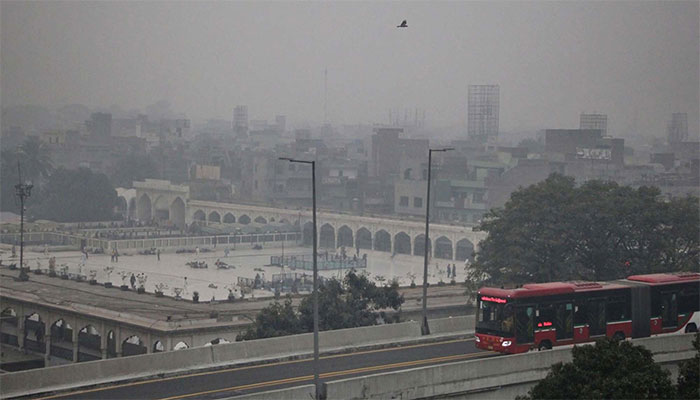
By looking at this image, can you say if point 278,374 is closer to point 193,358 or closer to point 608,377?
point 193,358

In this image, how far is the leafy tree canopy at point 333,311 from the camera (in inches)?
1155

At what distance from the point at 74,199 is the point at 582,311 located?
8348cm

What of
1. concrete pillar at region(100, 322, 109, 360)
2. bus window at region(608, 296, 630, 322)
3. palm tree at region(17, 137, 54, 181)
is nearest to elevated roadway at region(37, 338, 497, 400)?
bus window at region(608, 296, 630, 322)

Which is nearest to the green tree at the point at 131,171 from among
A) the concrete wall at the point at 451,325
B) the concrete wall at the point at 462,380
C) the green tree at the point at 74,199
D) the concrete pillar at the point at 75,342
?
the green tree at the point at 74,199

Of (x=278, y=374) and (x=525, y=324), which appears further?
(x=525, y=324)

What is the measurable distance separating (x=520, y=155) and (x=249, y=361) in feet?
303

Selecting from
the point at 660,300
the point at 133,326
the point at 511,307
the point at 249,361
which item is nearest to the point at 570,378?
the point at 511,307

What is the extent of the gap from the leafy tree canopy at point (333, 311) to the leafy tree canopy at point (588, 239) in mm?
6721

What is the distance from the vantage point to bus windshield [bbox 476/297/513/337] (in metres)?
21.3

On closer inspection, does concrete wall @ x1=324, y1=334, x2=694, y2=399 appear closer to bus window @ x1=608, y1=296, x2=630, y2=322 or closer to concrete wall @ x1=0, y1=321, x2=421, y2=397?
bus window @ x1=608, y1=296, x2=630, y2=322

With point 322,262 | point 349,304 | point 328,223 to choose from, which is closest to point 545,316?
point 349,304

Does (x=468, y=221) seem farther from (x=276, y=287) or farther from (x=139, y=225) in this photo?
(x=276, y=287)

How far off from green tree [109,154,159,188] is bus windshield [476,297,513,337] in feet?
327

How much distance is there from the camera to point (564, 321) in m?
22.3
